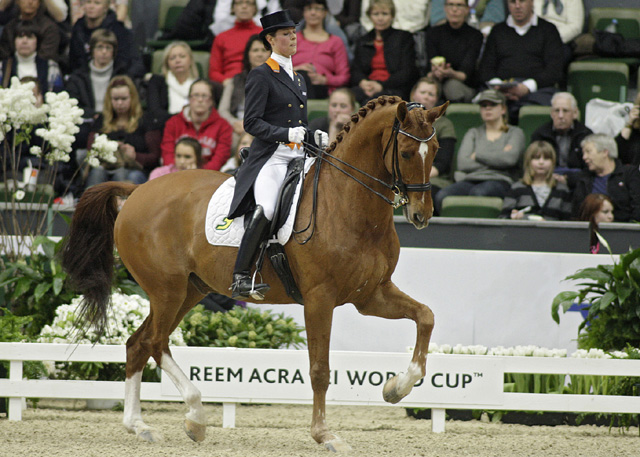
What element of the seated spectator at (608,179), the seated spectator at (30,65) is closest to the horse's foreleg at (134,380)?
the seated spectator at (608,179)

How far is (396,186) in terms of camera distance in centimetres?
535

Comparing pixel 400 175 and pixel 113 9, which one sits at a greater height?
pixel 113 9

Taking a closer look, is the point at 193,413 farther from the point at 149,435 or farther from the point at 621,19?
the point at 621,19

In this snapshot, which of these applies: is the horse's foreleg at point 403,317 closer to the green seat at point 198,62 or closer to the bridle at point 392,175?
the bridle at point 392,175

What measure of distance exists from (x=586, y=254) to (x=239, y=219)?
3.78 meters

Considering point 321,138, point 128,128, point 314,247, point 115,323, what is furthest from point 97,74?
point 314,247

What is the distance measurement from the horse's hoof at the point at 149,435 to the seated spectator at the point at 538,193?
4657 millimetres

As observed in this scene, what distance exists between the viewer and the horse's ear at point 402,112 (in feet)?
17.0

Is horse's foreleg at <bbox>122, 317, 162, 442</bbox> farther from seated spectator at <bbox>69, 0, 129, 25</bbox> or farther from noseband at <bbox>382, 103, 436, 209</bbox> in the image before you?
seated spectator at <bbox>69, 0, 129, 25</bbox>

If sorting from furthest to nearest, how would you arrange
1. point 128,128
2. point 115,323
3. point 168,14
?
1. point 168,14
2. point 128,128
3. point 115,323

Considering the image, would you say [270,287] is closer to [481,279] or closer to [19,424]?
[19,424]

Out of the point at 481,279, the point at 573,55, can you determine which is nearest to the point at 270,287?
the point at 481,279

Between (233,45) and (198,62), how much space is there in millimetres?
763

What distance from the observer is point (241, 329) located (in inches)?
312
